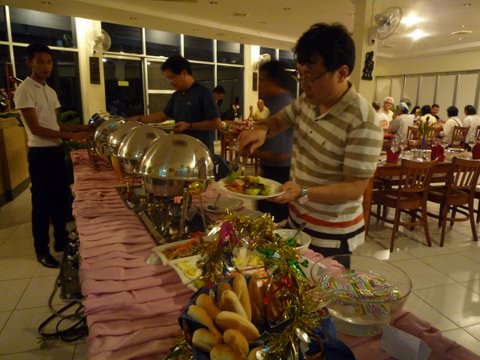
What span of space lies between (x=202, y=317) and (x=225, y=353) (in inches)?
3.3

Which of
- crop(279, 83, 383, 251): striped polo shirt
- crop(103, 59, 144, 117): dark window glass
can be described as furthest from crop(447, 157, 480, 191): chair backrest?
crop(103, 59, 144, 117): dark window glass

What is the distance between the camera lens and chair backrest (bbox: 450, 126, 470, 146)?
6.57 metres

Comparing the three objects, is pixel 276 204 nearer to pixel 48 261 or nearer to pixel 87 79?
pixel 48 261

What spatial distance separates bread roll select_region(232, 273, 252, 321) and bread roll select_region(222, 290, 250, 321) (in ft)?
0.06

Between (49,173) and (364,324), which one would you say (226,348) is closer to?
(364,324)

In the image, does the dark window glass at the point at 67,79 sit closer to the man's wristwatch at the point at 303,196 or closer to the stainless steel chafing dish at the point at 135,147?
the stainless steel chafing dish at the point at 135,147

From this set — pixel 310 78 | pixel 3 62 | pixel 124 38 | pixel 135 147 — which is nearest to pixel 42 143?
pixel 135 147

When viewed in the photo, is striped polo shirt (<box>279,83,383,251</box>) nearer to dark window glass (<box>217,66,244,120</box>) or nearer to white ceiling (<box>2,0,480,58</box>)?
white ceiling (<box>2,0,480,58</box>)

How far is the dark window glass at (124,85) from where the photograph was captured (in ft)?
25.6

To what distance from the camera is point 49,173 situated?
2678 millimetres

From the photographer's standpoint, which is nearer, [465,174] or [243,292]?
[243,292]

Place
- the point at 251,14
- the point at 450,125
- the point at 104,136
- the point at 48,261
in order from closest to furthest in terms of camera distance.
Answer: the point at 104,136, the point at 48,261, the point at 251,14, the point at 450,125

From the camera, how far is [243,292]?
27.8 inches

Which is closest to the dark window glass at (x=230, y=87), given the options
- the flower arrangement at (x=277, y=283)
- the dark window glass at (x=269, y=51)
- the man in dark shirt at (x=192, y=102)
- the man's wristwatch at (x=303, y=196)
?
the dark window glass at (x=269, y=51)
